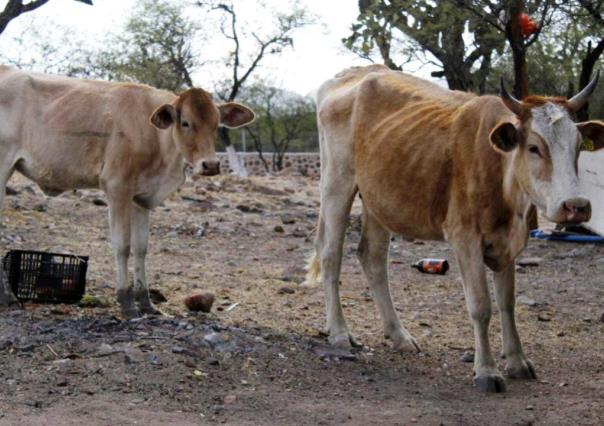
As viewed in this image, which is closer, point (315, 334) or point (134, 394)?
point (134, 394)

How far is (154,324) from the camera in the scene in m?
7.50

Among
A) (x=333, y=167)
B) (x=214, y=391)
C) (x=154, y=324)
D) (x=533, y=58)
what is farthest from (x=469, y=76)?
(x=214, y=391)

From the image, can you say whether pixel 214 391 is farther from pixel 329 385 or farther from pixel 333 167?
pixel 333 167

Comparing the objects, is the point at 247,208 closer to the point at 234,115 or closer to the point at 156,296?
the point at 156,296

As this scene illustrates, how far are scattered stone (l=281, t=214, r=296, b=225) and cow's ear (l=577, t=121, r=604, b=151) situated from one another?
915 cm

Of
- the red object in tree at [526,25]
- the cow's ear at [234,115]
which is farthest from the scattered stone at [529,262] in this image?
the cow's ear at [234,115]

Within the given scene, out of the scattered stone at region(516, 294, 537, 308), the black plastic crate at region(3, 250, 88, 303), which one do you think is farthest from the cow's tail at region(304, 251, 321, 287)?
the scattered stone at region(516, 294, 537, 308)

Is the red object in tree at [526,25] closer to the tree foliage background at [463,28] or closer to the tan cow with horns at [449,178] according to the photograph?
the tree foliage background at [463,28]

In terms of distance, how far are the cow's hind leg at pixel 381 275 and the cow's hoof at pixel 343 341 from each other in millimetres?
298

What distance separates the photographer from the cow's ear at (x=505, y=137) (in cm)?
639

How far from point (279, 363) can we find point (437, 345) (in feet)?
5.59

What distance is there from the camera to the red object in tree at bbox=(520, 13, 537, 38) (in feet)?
42.1

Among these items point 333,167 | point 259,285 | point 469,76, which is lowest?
point 259,285

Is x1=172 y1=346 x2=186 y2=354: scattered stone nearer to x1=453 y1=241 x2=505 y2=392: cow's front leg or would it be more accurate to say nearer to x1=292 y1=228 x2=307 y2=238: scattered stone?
x1=453 y1=241 x2=505 y2=392: cow's front leg
